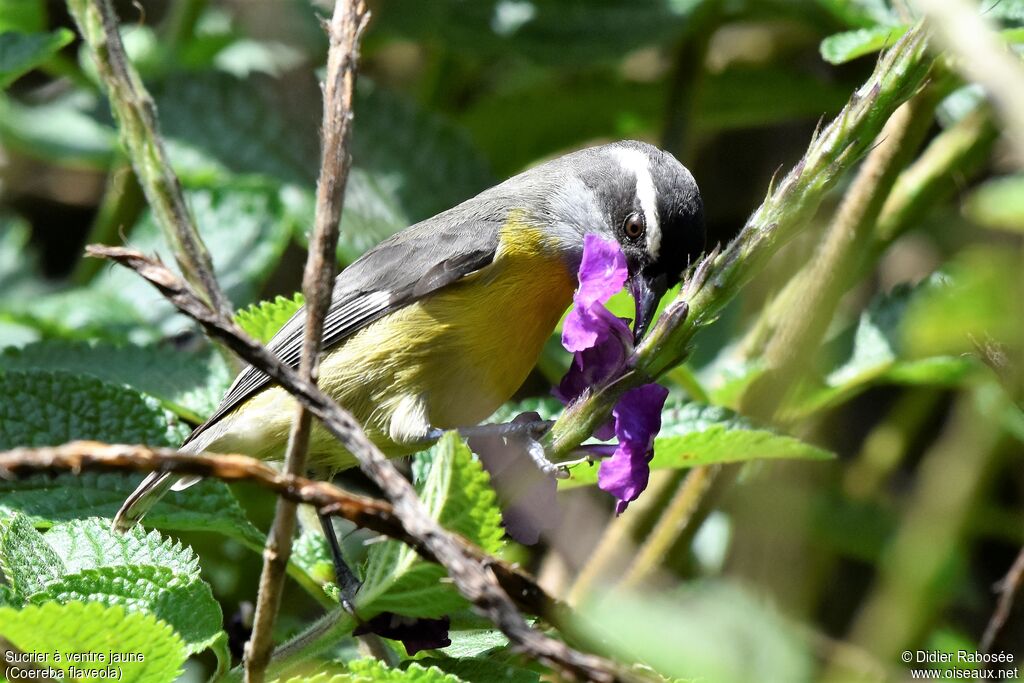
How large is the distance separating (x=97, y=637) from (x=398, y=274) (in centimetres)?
186

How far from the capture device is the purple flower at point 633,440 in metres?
2.22

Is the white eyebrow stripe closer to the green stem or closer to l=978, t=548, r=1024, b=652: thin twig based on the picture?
l=978, t=548, r=1024, b=652: thin twig

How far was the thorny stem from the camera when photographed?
69.9 inches

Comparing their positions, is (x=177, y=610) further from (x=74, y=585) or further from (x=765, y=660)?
(x=765, y=660)

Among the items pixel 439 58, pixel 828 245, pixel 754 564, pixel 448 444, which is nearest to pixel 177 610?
pixel 448 444

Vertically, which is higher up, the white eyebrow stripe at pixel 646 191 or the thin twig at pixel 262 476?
the white eyebrow stripe at pixel 646 191

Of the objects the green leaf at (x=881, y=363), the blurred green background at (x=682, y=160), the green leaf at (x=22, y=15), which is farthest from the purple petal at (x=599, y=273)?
the green leaf at (x=22, y=15)

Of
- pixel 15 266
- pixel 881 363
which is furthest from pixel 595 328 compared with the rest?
pixel 15 266

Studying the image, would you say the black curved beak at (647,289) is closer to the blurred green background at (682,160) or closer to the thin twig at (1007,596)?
the blurred green background at (682,160)

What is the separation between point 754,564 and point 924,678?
1.26 metres

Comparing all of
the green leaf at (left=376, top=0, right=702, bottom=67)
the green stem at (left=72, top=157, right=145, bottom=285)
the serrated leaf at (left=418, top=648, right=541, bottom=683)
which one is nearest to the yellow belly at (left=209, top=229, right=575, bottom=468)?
the serrated leaf at (left=418, top=648, right=541, bottom=683)

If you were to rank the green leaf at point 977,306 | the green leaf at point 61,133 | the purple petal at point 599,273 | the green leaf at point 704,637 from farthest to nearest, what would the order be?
the green leaf at point 61,133, the purple petal at point 599,273, the green leaf at point 704,637, the green leaf at point 977,306

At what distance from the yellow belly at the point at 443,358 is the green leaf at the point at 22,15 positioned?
8.93ft

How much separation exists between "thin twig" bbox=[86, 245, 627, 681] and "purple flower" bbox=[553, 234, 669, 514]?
53 centimetres
